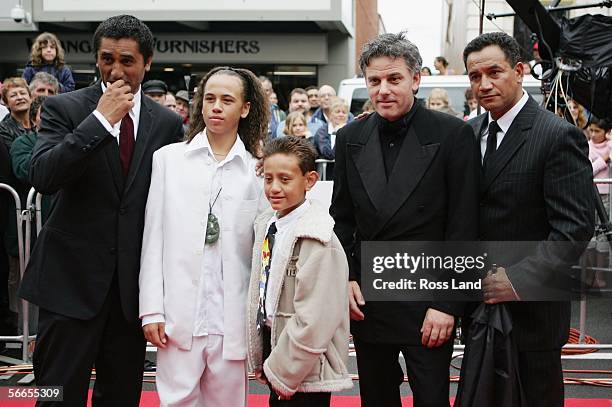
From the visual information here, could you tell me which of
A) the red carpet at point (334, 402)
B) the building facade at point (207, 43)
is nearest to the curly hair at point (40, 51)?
the red carpet at point (334, 402)

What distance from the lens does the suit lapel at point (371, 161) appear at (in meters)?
3.24

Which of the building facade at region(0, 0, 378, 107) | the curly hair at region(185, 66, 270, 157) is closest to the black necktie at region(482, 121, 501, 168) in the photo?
the curly hair at region(185, 66, 270, 157)

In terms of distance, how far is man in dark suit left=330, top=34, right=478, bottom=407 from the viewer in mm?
3162

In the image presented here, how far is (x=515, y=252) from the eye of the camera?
3186 millimetres

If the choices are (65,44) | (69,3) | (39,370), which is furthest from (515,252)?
(65,44)

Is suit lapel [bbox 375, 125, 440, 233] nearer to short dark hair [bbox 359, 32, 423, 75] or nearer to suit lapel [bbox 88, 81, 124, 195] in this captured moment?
short dark hair [bbox 359, 32, 423, 75]

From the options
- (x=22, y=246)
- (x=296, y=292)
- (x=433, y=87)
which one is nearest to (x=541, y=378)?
(x=296, y=292)

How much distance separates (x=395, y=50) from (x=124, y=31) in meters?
1.19

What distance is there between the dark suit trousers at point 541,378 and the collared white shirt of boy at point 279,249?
42.3 inches

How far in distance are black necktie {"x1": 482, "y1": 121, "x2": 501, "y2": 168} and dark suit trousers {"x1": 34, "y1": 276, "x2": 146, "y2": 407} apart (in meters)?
1.73

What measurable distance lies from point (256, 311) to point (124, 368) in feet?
2.46

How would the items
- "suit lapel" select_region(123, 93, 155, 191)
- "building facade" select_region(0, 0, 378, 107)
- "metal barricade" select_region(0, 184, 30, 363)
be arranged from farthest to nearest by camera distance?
"building facade" select_region(0, 0, 378, 107)
"metal barricade" select_region(0, 184, 30, 363)
"suit lapel" select_region(123, 93, 155, 191)

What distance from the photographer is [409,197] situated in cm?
319

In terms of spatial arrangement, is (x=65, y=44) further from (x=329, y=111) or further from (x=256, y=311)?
(x=256, y=311)
